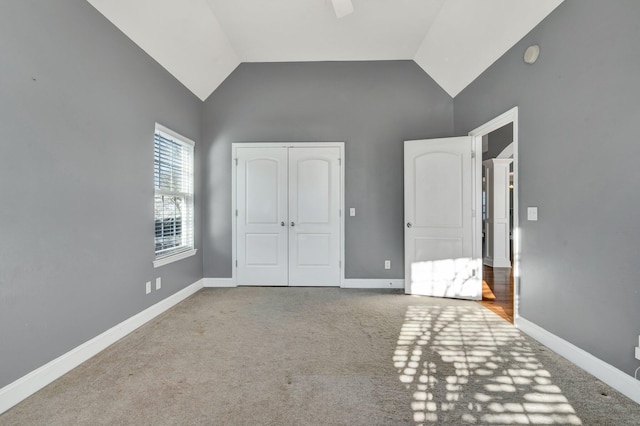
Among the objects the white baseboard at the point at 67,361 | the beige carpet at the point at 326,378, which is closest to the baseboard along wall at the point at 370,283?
the beige carpet at the point at 326,378

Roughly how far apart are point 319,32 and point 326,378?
366cm

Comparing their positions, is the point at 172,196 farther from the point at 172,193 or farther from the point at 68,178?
the point at 68,178

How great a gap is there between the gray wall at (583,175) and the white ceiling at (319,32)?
Result: 0.49m

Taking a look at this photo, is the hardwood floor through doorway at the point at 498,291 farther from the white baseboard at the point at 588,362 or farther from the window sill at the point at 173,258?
the window sill at the point at 173,258

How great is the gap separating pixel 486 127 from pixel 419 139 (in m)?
0.90

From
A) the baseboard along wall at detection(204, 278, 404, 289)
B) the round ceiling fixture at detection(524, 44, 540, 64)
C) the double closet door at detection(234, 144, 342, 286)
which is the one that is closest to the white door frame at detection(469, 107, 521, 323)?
the round ceiling fixture at detection(524, 44, 540, 64)

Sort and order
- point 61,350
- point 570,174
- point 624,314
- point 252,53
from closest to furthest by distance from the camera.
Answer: point 624,314, point 61,350, point 570,174, point 252,53

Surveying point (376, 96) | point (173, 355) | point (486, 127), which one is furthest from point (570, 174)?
point (173, 355)

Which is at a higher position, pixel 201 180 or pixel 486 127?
pixel 486 127

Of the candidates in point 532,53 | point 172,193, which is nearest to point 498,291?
point 532,53

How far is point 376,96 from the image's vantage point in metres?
4.26

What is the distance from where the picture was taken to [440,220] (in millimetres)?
3832

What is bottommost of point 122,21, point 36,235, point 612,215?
point 36,235

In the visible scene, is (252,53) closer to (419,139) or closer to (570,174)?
(419,139)
